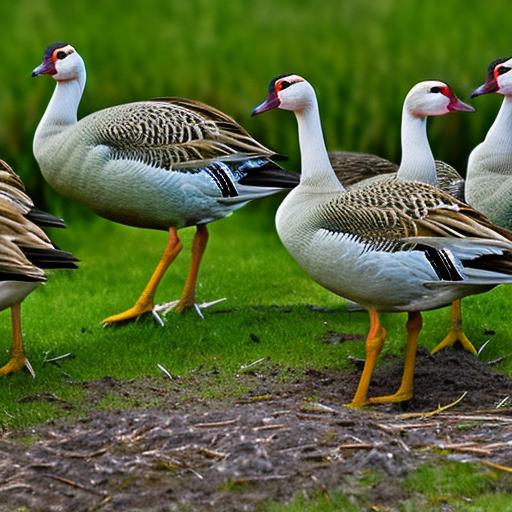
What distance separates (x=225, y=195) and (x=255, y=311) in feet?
2.95

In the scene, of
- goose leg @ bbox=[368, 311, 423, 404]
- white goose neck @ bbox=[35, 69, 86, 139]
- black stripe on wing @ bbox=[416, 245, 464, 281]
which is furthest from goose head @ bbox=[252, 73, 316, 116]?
white goose neck @ bbox=[35, 69, 86, 139]

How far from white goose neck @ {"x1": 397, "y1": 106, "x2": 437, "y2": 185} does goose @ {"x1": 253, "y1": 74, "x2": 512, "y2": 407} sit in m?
0.72

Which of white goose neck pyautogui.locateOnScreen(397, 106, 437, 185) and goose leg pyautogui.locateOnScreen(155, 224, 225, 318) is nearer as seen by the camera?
white goose neck pyautogui.locateOnScreen(397, 106, 437, 185)

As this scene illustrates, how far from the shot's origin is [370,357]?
25.8 ft

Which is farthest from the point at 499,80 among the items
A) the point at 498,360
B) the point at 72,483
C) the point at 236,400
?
the point at 72,483

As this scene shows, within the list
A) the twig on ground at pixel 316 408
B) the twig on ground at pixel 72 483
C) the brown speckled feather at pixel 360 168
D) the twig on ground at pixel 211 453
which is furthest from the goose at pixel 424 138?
the twig on ground at pixel 72 483

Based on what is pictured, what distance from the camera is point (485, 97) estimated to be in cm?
1211

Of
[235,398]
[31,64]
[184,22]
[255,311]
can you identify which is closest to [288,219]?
[235,398]

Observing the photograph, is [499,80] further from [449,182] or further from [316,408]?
[316,408]

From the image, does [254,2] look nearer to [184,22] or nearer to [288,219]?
[184,22]

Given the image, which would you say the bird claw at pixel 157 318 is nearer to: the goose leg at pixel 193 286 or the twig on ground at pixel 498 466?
the goose leg at pixel 193 286

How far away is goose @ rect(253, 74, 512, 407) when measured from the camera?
742 cm

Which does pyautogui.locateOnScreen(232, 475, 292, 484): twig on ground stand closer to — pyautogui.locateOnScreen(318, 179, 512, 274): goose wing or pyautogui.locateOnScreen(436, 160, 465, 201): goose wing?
pyautogui.locateOnScreen(318, 179, 512, 274): goose wing

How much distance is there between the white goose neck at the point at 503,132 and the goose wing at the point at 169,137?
1.54 m
